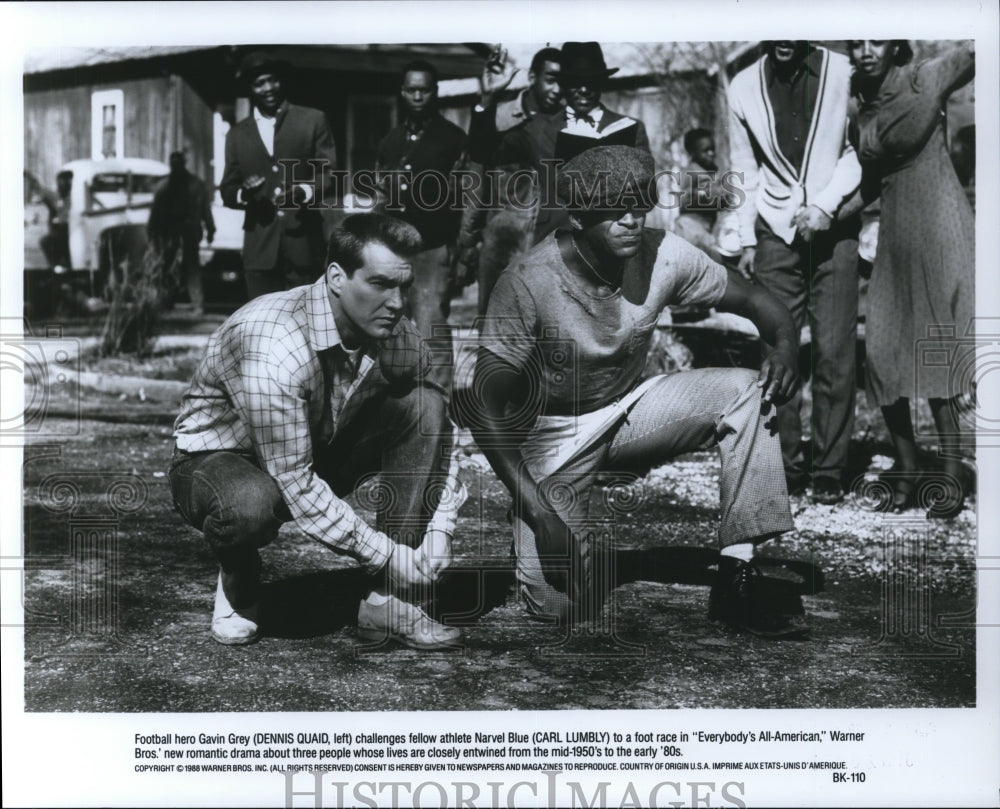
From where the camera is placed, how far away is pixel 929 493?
5.03 metres

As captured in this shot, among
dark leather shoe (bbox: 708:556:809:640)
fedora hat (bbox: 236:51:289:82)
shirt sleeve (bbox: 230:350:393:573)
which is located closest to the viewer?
shirt sleeve (bbox: 230:350:393:573)

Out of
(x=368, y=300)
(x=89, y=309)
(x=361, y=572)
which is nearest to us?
(x=368, y=300)

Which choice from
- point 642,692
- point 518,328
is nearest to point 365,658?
point 642,692

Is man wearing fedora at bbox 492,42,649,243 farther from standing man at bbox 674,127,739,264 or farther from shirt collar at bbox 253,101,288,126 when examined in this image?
shirt collar at bbox 253,101,288,126

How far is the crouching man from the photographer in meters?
4.68

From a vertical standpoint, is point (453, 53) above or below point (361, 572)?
above

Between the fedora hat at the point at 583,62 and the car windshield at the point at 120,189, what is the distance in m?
1.65

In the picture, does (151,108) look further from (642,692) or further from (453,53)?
(642,692)

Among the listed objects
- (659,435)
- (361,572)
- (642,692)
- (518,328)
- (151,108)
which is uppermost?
(151,108)

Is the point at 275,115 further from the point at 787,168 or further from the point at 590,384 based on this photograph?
the point at 787,168

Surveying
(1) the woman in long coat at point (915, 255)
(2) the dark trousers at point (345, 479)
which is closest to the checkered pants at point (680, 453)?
(2) the dark trousers at point (345, 479)

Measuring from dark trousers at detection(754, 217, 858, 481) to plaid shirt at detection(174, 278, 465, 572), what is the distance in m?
1.40

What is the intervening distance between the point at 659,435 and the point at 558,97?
1263mm

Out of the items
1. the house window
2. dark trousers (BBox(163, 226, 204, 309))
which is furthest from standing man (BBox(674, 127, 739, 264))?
the house window
